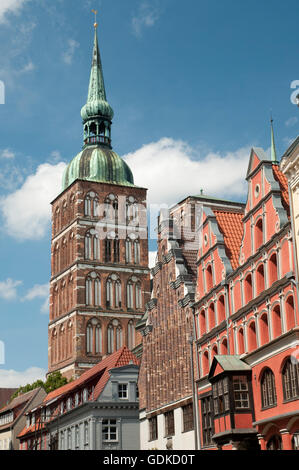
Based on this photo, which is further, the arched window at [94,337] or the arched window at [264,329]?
the arched window at [94,337]

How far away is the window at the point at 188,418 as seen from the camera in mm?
44500

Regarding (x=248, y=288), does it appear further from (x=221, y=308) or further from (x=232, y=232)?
(x=232, y=232)

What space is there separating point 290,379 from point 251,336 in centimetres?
500

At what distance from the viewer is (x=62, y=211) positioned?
370ft

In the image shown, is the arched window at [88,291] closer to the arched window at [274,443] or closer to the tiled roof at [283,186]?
the tiled roof at [283,186]

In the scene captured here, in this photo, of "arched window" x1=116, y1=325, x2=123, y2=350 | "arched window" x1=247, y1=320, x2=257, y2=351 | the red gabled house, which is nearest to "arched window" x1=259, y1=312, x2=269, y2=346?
the red gabled house

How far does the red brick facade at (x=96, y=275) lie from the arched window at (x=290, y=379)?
70.0 metres

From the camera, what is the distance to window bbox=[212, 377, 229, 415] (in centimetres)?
3634

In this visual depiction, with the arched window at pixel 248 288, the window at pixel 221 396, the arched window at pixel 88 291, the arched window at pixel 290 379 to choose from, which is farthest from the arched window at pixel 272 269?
the arched window at pixel 88 291

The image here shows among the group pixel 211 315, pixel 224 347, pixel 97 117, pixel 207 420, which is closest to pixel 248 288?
pixel 224 347

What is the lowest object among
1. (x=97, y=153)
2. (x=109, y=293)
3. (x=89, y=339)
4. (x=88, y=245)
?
(x=89, y=339)

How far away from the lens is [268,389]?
33.8 m

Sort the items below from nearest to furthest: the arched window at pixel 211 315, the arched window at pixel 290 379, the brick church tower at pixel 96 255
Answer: the arched window at pixel 290 379 → the arched window at pixel 211 315 → the brick church tower at pixel 96 255
